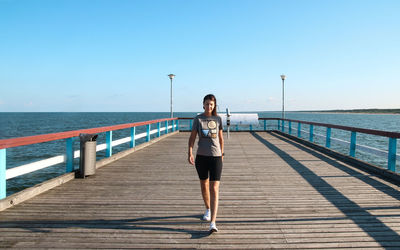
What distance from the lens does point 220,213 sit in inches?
155

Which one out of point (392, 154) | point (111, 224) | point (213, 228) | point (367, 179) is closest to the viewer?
point (213, 228)

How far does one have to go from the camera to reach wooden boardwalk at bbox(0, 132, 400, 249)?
3104mm

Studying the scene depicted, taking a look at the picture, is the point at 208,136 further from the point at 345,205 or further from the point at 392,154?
the point at 392,154

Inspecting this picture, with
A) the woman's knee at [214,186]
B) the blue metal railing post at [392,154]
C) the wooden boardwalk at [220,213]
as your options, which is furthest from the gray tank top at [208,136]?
the blue metal railing post at [392,154]

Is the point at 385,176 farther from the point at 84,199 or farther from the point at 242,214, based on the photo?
the point at 84,199

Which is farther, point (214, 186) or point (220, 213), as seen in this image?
point (220, 213)

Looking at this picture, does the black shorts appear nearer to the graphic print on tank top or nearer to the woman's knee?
the woman's knee

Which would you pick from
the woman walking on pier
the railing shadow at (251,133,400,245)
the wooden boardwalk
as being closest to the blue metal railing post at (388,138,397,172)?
the wooden boardwalk

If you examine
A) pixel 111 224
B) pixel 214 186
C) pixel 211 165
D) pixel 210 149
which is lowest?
pixel 111 224

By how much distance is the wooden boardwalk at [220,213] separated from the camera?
3.10 meters

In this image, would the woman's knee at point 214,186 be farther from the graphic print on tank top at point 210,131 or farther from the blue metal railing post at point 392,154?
the blue metal railing post at point 392,154

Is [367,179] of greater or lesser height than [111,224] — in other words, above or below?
above

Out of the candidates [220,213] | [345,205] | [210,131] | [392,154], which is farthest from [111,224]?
[392,154]

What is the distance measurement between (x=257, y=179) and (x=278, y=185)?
0.59m
